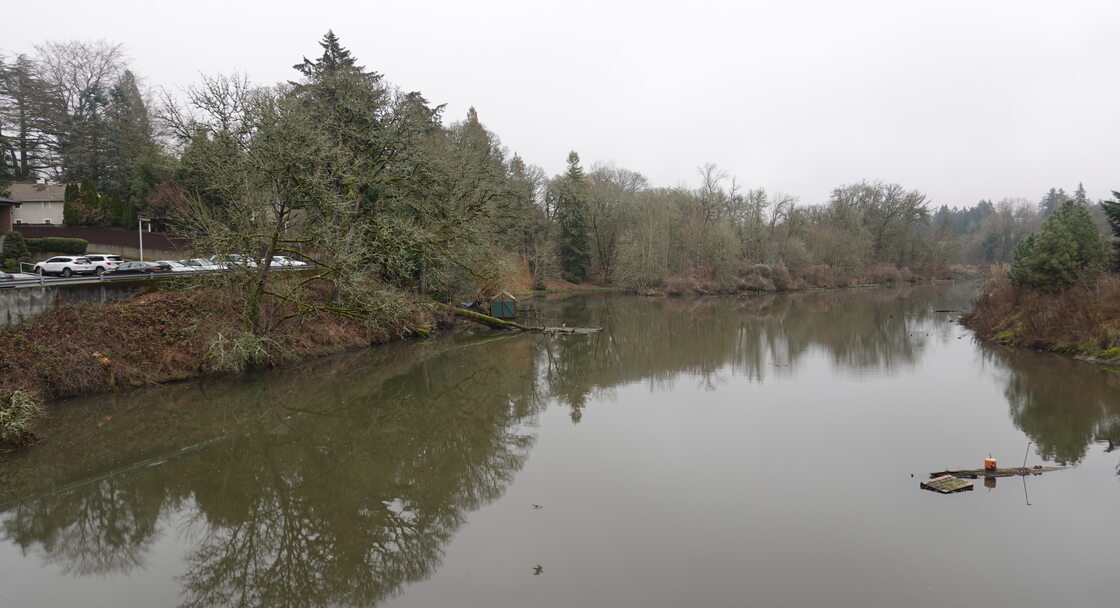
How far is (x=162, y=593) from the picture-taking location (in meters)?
7.25

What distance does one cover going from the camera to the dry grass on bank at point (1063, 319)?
69.5 ft

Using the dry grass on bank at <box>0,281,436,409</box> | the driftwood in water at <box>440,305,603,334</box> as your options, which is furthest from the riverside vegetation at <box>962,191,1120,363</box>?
the dry grass on bank at <box>0,281,436,409</box>

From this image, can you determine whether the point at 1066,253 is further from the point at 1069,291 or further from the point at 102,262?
the point at 102,262

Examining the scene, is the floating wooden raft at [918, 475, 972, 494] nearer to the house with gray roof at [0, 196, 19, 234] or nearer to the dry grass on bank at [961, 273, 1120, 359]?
the dry grass on bank at [961, 273, 1120, 359]

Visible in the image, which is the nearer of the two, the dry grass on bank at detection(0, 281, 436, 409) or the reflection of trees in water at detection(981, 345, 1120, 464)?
the reflection of trees in water at detection(981, 345, 1120, 464)

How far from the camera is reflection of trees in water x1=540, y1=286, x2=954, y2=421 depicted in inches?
794

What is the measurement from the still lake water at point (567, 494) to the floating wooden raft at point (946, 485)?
29cm

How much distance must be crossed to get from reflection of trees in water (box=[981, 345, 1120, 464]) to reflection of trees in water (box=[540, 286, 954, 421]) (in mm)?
3614

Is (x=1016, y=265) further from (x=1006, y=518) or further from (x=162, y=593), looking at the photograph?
(x=162, y=593)

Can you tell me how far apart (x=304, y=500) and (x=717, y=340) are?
21.3m

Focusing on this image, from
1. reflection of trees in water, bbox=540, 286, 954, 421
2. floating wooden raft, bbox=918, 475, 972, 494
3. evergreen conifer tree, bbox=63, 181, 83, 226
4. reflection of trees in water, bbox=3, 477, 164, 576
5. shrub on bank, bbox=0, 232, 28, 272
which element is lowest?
reflection of trees in water, bbox=3, 477, 164, 576

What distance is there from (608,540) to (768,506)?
2644mm

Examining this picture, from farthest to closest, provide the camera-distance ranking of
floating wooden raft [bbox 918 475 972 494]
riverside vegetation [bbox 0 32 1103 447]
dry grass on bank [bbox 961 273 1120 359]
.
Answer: dry grass on bank [bbox 961 273 1120 359]
riverside vegetation [bbox 0 32 1103 447]
floating wooden raft [bbox 918 475 972 494]

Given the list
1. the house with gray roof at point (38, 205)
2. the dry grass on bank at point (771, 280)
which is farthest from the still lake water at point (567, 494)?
the dry grass on bank at point (771, 280)
